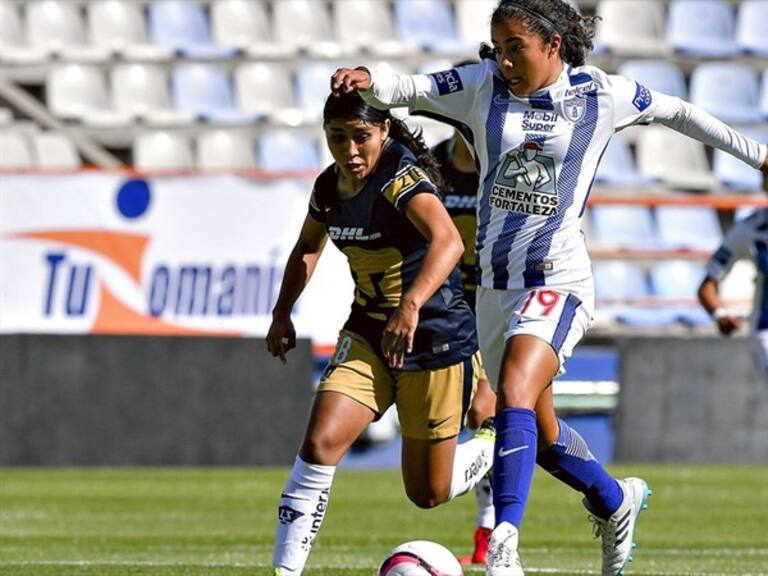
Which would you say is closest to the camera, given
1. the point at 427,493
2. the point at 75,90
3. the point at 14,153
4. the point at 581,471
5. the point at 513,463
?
the point at 513,463

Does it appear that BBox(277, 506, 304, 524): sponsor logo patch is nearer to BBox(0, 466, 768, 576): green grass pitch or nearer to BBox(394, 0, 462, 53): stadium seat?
BBox(0, 466, 768, 576): green grass pitch

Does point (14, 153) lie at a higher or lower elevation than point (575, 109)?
lower

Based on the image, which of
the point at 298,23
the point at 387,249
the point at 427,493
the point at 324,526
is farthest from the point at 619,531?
the point at 298,23

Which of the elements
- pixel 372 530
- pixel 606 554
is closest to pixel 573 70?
pixel 606 554

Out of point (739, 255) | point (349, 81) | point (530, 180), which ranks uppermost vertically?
point (349, 81)

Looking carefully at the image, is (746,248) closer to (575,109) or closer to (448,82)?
(575,109)

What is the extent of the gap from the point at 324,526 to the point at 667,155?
11.2 metres

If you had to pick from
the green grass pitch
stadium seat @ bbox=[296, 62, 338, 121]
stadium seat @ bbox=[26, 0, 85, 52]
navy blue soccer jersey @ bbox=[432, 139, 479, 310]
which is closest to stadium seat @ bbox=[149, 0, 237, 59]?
stadium seat @ bbox=[26, 0, 85, 52]

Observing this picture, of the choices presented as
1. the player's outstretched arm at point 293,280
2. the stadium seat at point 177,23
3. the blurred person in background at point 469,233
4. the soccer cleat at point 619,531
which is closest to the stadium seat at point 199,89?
the stadium seat at point 177,23

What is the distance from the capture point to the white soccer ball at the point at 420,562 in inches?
250

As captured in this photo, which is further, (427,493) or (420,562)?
(427,493)

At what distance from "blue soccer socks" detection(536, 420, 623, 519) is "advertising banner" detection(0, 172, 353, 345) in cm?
959

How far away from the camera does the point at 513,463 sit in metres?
6.30

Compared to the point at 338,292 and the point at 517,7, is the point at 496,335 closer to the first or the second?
the point at 517,7
